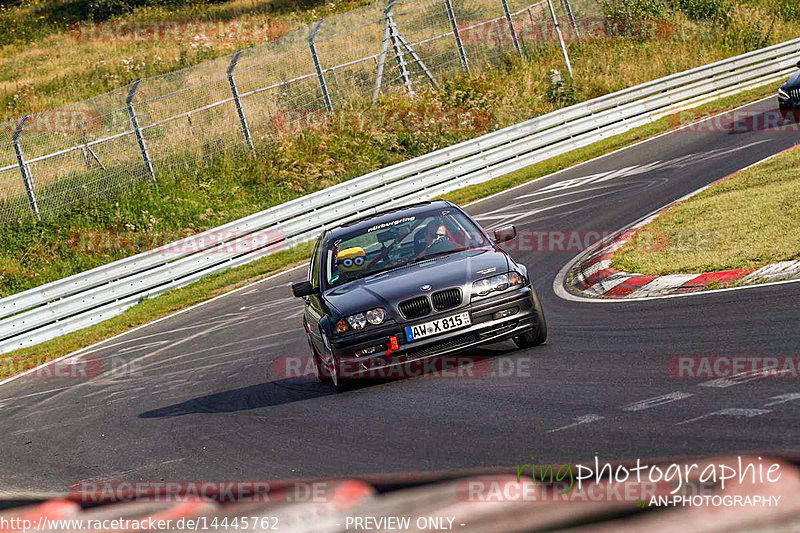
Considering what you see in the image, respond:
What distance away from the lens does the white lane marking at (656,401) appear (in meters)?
6.20

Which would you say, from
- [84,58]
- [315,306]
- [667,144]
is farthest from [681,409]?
[84,58]

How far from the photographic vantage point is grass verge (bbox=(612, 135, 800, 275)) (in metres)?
10.8

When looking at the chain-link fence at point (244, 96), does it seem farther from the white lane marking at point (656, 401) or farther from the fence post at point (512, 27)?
the white lane marking at point (656, 401)

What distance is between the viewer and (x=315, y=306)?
955 cm

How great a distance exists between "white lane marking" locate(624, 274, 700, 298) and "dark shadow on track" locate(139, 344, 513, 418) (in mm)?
2043

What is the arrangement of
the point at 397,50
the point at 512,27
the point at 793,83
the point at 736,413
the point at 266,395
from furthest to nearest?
1. the point at 512,27
2. the point at 397,50
3. the point at 793,83
4. the point at 266,395
5. the point at 736,413

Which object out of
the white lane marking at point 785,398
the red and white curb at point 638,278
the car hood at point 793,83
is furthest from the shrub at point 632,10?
the white lane marking at point 785,398

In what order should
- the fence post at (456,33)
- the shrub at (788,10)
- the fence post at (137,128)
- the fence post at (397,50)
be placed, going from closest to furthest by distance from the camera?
the fence post at (137,128)
the fence post at (397,50)
the fence post at (456,33)
the shrub at (788,10)

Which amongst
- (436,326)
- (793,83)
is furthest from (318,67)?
(436,326)

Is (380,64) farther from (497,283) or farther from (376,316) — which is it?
(376,316)

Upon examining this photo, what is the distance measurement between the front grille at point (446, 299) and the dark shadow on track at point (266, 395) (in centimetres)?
65

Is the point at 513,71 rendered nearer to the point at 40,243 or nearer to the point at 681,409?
the point at 40,243

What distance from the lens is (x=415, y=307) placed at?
8.43 m

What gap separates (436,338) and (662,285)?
344 cm
